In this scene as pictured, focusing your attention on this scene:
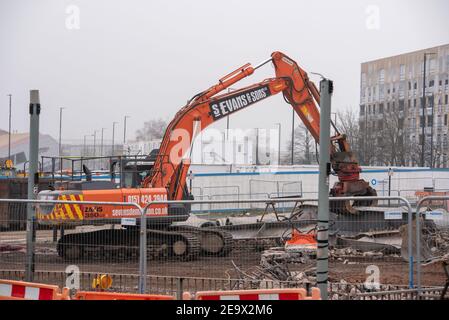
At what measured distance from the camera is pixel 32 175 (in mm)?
8891

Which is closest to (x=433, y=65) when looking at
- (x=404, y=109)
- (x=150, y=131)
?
(x=404, y=109)

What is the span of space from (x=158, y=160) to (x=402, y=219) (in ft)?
22.8

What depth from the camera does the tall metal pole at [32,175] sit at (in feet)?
28.2

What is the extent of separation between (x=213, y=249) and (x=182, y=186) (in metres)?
4.67

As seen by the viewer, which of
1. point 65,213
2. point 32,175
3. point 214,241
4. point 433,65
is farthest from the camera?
point 433,65

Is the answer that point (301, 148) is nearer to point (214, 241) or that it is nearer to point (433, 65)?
point (433, 65)

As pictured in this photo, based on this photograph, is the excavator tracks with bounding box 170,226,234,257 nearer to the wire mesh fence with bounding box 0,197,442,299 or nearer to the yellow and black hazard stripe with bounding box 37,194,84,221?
the wire mesh fence with bounding box 0,197,442,299

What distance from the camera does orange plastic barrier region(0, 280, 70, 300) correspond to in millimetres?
6363

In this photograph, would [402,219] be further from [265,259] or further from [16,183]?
[16,183]

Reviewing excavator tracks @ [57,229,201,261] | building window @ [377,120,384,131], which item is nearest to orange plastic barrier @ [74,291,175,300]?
excavator tracks @ [57,229,201,261]

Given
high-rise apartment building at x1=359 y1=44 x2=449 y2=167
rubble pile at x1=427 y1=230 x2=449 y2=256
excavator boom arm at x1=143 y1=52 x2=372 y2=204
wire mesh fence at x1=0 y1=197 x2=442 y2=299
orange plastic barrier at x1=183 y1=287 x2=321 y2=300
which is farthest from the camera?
high-rise apartment building at x1=359 y1=44 x2=449 y2=167

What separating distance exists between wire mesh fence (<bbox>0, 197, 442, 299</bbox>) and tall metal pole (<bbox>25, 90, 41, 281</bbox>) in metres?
0.21
